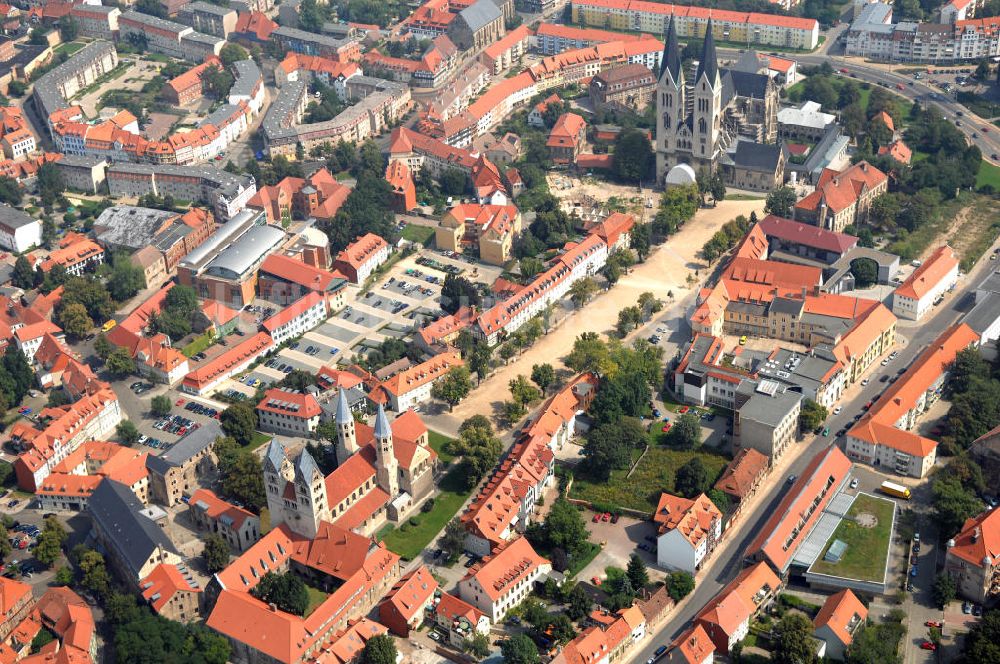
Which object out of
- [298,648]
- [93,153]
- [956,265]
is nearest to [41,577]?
[298,648]

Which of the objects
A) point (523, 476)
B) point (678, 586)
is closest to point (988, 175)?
point (523, 476)

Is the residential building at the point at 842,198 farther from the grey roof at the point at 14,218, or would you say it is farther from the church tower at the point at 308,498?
the grey roof at the point at 14,218

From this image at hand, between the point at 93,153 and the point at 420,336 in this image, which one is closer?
the point at 420,336

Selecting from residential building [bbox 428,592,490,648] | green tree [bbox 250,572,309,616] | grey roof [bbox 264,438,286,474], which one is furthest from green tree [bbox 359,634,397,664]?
grey roof [bbox 264,438,286,474]

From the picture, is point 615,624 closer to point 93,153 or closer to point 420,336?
point 420,336

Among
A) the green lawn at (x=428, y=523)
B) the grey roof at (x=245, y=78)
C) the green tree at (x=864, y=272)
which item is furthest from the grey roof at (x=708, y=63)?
the green lawn at (x=428, y=523)

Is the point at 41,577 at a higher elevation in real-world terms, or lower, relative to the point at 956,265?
lower

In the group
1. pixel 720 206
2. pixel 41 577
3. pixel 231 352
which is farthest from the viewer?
pixel 720 206
